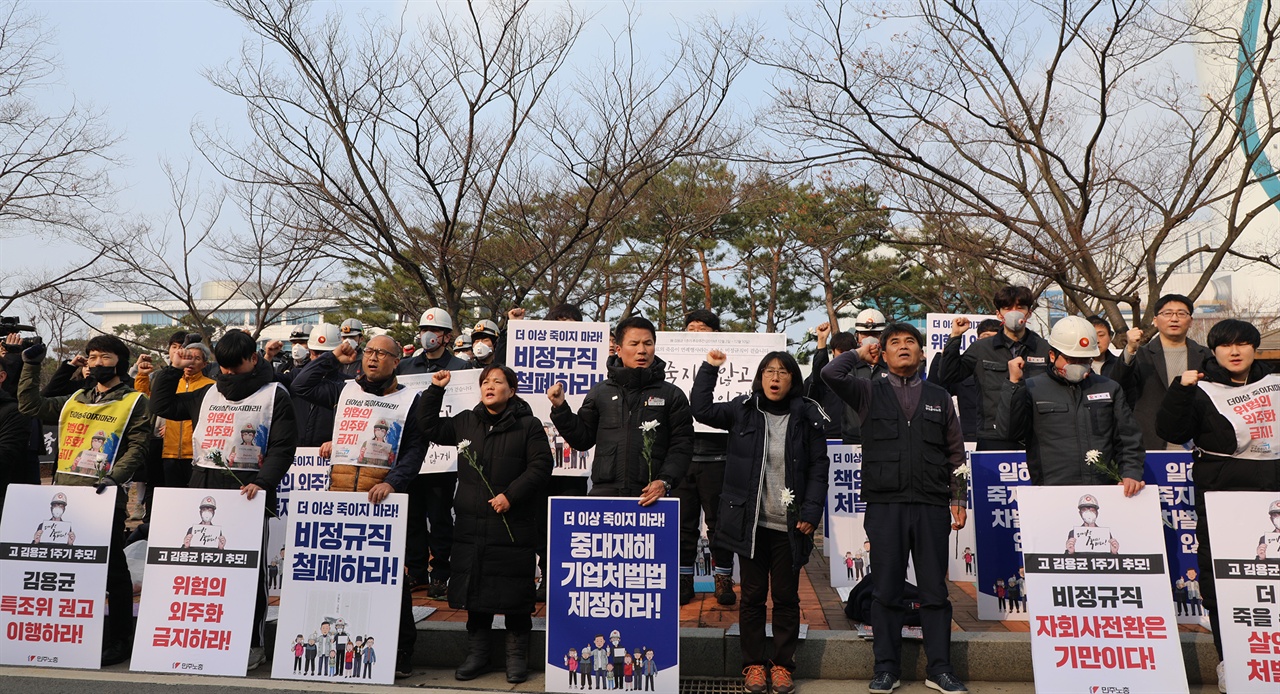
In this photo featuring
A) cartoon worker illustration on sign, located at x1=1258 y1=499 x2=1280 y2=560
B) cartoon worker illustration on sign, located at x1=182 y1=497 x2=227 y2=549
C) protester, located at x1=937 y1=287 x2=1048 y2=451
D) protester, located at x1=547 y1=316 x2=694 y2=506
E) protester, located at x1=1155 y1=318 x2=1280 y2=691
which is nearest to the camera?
cartoon worker illustration on sign, located at x1=1258 y1=499 x2=1280 y2=560

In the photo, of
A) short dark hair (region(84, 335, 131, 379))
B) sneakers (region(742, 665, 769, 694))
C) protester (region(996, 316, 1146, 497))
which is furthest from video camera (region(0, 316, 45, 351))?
protester (region(996, 316, 1146, 497))

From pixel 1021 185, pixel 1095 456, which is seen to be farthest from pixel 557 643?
pixel 1021 185

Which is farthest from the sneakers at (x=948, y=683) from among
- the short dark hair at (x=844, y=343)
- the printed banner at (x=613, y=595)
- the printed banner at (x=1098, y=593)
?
the short dark hair at (x=844, y=343)

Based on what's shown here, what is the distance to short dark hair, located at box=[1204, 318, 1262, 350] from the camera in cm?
528

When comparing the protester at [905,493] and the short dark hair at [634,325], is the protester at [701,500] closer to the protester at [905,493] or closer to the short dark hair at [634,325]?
the short dark hair at [634,325]

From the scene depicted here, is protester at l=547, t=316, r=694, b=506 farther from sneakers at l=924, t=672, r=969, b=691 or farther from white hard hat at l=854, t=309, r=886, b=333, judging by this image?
white hard hat at l=854, t=309, r=886, b=333

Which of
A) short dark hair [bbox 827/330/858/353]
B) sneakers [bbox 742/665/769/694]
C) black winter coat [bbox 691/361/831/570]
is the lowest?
sneakers [bbox 742/665/769/694]

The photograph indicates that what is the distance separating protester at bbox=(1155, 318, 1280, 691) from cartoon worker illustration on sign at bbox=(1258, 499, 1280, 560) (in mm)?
249

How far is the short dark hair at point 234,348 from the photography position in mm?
5973

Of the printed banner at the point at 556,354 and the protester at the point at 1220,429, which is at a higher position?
the printed banner at the point at 556,354

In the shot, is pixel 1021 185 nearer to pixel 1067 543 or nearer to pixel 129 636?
pixel 1067 543

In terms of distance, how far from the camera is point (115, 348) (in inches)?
249

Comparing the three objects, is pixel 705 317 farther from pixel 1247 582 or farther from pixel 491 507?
pixel 1247 582

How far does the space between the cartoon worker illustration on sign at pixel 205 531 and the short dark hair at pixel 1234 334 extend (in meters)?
5.82
